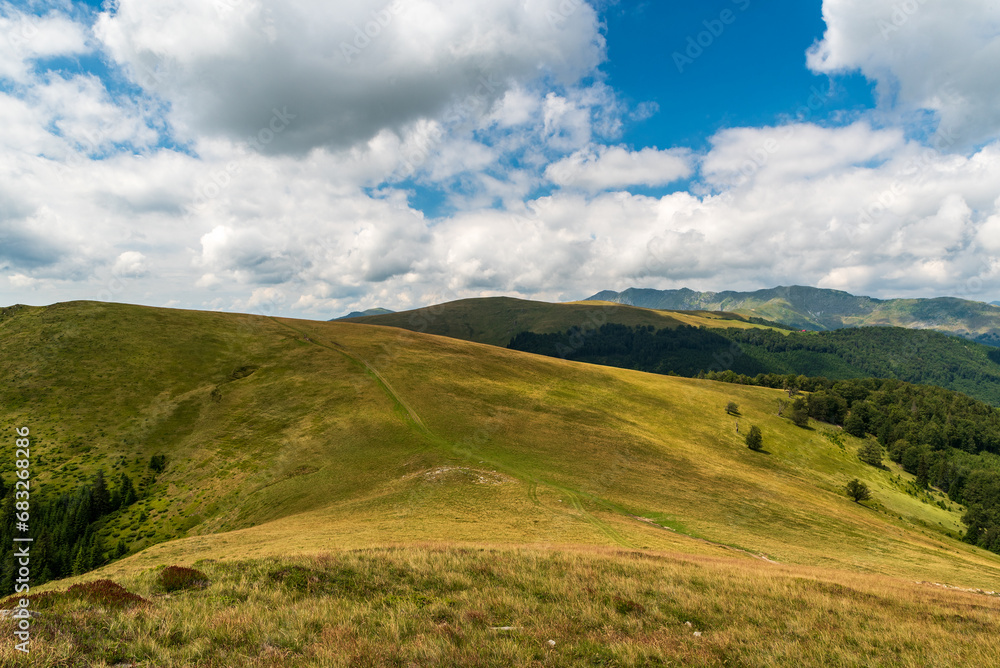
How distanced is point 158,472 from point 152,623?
53394mm

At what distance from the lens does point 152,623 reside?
9492 millimetres

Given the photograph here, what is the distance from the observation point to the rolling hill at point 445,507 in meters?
10.1

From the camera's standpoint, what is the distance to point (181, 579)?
1347cm

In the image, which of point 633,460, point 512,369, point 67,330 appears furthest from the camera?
point 512,369

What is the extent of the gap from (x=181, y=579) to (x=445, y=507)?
1004 inches

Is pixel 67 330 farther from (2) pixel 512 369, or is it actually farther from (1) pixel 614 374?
(1) pixel 614 374

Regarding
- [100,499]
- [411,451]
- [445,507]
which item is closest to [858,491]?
[445,507]

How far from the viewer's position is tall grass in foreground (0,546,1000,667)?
8.55 meters

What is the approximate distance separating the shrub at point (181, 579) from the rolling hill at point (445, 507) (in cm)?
56

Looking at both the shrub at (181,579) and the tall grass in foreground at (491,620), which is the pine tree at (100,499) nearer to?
the tall grass in foreground at (491,620)

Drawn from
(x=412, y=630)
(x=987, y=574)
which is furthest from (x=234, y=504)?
(x=987, y=574)

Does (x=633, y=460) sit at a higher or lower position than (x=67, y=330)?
lower

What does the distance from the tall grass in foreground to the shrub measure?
0.21 meters

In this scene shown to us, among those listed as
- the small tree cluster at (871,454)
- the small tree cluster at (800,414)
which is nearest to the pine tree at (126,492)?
the small tree cluster at (800,414)
